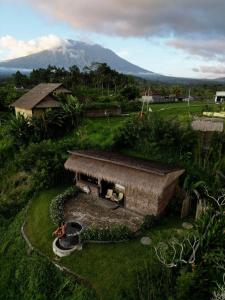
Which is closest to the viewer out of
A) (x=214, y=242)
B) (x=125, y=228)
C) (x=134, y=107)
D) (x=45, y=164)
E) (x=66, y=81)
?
(x=214, y=242)

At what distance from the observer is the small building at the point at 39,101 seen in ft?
98.7

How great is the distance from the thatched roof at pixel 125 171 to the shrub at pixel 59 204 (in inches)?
54.3

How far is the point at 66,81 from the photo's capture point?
5409 centimetres

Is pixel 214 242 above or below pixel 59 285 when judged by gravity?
above

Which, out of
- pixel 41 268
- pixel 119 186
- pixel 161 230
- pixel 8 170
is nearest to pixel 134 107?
pixel 8 170

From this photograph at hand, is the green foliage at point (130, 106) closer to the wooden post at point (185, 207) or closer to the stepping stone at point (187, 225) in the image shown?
the wooden post at point (185, 207)

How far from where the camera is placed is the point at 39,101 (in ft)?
98.3

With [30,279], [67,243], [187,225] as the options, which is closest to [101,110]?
[187,225]

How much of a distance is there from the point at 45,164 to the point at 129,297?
433 inches

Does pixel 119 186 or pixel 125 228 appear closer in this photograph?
pixel 125 228

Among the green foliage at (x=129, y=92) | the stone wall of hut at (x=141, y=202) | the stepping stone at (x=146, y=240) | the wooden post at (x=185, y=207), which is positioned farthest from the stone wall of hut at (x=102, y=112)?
the stepping stone at (x=146, y=240)

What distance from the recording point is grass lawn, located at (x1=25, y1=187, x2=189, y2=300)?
11125mm

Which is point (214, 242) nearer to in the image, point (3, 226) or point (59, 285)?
point (59, 285)

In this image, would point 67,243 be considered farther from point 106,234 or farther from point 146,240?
point 146,240
